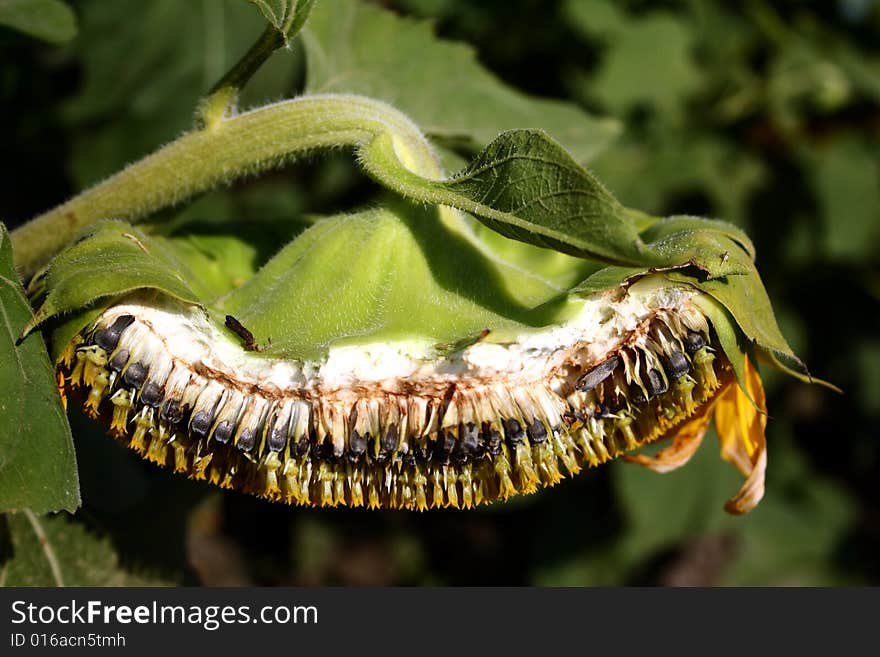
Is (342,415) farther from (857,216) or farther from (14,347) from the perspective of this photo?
(857,216)

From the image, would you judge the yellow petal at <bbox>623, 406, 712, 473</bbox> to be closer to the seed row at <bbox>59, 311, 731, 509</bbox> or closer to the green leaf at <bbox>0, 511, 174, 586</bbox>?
the seed row at <bbox>59, 311, 731, 509</bbox>

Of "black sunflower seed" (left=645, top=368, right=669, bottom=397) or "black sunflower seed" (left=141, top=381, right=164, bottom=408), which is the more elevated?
"black sunflower seed" (left=141, top=381, right=164, bottom=408)

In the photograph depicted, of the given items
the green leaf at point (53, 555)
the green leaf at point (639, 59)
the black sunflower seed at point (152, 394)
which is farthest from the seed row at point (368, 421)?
the green leaf at point (639, 59)

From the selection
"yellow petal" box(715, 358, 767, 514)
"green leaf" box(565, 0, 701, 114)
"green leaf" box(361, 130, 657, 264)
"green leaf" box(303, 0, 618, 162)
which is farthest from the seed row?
"green leaf" box(565, 0, 701, 114)

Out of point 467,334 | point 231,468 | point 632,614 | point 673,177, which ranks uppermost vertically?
point 467,334

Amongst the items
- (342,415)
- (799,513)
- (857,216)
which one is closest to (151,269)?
(342,415)

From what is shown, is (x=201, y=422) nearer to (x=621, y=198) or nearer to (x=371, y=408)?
(x=371, y=408)
